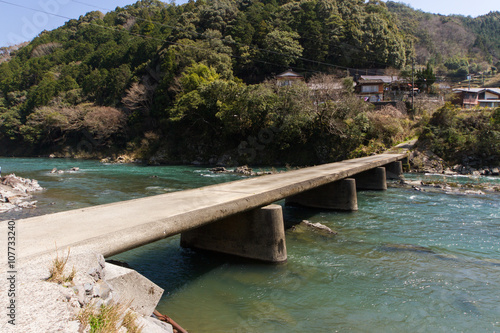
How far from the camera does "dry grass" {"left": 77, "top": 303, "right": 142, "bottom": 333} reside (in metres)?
3.31

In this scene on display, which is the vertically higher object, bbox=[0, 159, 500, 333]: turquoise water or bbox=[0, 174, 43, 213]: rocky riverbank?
bbox=[0, 174, 43, 213]: rocky riverbank

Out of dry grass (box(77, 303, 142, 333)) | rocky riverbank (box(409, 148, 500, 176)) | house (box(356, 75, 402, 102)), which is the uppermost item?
house (box(356, 75, 402, 102))

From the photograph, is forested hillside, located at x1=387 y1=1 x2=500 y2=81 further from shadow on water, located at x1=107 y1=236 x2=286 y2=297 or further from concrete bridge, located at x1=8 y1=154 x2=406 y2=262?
shadow on water, located at x1=107 y1=236 x2=286 y2=297

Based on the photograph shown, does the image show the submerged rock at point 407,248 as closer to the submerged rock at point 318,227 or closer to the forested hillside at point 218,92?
the submerged rock at point 318,227

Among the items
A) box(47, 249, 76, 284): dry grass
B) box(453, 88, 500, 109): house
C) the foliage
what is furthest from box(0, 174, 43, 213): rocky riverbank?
box(453, 88, 500, 109): house

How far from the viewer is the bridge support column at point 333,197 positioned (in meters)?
13.6

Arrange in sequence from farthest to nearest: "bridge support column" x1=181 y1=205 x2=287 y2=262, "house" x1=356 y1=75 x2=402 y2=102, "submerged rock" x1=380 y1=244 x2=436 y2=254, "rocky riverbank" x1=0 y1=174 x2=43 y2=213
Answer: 1. "house" x1=356 y1=75 x2=402 y2=102
2. "rocky riverbank" x1=0 y1=174 x2=43 y2=213
3. "submerged rock" x1=380 y1=244 x2=436 y2=254
4. "bridge support column" x1=181 y1=205 x2=287 y2=262

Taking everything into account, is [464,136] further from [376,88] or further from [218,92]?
[218,92]

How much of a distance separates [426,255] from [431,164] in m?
19.2

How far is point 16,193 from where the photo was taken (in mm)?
17219

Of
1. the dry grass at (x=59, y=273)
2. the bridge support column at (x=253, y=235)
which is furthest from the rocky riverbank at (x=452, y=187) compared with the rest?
the dry grass at (x=59, y=273)

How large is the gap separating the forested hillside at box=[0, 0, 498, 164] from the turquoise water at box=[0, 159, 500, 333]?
1955 centimetres

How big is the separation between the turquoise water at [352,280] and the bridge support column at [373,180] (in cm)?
588

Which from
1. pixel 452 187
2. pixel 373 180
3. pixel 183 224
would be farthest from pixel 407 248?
pixel 452 187
